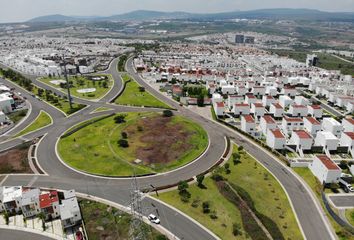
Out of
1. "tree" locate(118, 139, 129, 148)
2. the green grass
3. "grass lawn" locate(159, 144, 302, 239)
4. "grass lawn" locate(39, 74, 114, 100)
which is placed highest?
"grass lawn" locate(39, 74, 114, 100)

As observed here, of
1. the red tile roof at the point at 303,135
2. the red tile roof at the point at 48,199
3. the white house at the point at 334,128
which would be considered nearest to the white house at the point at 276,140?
the red tile roof at the point at 303,135

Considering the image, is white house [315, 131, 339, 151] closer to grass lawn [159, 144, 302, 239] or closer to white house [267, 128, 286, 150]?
white house [267, 128, 286, 150]

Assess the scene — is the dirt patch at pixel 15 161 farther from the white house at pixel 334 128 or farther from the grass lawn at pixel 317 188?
the white house at pixel 334 128

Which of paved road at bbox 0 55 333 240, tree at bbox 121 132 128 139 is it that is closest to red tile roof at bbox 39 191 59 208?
paved road at bbox 0 55 333 240

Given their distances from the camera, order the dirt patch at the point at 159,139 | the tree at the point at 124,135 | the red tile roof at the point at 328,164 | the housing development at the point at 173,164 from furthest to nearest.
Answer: the tree at the point at 124,135, the dirt patch at the point at 159,139, the red tile roof at the point at 328,164, the housing development at the point at 173,164

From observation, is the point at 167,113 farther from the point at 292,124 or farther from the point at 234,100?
the point at 292,124

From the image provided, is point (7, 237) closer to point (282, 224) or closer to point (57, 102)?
point (282, 224)

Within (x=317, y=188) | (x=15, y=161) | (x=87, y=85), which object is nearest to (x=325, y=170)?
(x=317, y=188)
